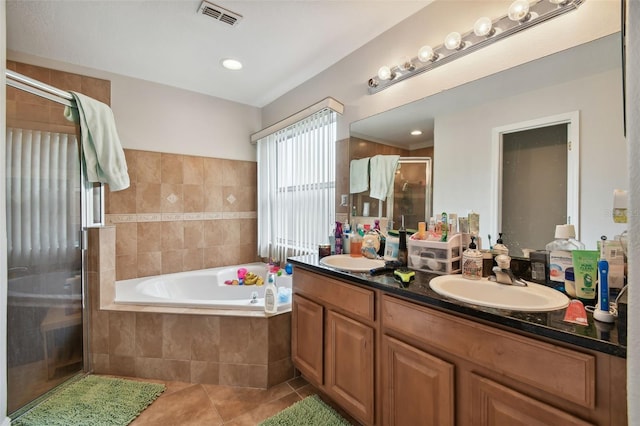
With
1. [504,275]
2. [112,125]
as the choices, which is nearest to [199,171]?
[112,125]

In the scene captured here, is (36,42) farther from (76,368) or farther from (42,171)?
(76,368)

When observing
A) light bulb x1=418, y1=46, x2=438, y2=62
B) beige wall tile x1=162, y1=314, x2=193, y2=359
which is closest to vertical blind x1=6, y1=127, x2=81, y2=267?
beige wall tile x1=162, y1=314, x2=193, y2=359

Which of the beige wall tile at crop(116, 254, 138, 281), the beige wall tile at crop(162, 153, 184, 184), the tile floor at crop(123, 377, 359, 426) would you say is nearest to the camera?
the tile floor at crop(123, 377, 359, 426)

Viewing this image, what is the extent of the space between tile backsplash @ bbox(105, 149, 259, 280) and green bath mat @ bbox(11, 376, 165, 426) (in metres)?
0.95

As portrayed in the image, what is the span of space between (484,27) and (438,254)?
1101 mm

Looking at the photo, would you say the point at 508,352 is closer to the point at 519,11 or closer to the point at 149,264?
the point at 519,11

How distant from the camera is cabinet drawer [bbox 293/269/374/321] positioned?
125 centimetres

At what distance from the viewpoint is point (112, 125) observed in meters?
1.96

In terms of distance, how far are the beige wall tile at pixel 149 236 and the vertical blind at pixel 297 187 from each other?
965 millimetres

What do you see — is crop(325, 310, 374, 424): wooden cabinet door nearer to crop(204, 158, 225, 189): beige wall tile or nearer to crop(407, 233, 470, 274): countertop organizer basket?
crop(407, 233, 470, 274): countertop organizer basket

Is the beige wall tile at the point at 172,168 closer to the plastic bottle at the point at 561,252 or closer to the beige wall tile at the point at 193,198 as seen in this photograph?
the beige wall tile at the point at 193,198

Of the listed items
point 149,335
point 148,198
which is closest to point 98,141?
point 148,198

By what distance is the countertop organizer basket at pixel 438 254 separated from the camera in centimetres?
130

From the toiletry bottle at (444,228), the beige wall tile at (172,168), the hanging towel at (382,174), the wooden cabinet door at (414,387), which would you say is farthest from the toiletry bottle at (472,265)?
the beige wall tile at (172,168)
